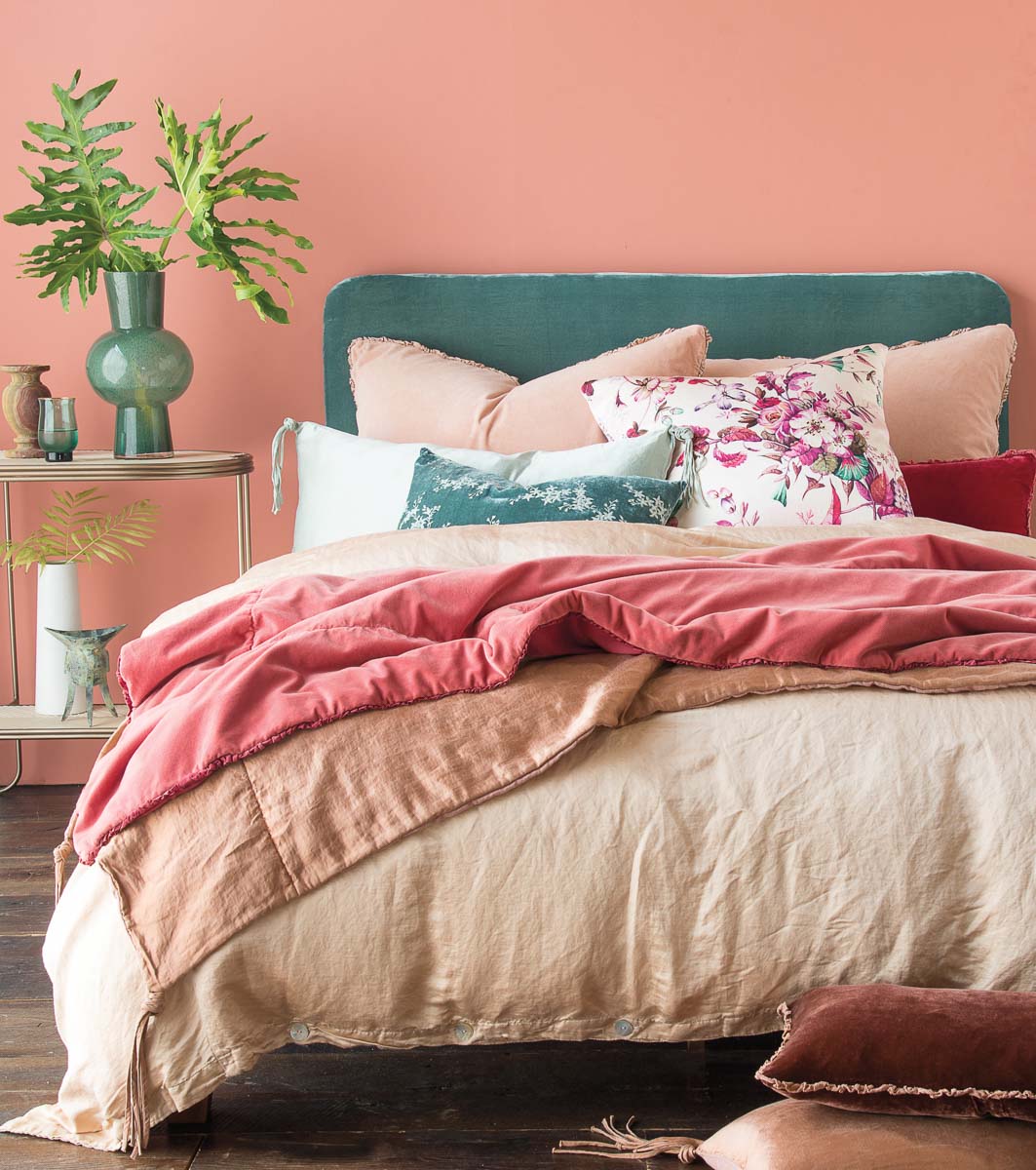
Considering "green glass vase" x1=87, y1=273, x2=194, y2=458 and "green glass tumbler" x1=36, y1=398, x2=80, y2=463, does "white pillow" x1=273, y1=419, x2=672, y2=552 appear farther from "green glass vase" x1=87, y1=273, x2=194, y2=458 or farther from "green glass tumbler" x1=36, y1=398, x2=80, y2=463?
"green glass tumbler" x1=36, y1=398, x2=80, y2=463

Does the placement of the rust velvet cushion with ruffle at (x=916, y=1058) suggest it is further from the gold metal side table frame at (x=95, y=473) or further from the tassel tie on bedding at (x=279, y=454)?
the tassel tie on bedding at (x=279, y=454)

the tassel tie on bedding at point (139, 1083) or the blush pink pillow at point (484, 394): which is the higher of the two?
the blush pink pillow at point (484, 394)

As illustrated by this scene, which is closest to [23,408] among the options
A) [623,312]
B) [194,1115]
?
[623,312]

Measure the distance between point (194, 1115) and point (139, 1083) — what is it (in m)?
0.14

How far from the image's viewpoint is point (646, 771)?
5.07 feet

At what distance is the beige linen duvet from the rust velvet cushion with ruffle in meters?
0.11

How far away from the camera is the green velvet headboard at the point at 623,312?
3404mm

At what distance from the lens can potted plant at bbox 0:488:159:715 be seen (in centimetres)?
311

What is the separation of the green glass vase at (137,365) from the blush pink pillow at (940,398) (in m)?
1.31

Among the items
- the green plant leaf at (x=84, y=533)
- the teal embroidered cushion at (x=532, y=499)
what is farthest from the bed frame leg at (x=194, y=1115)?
the green plant leaf at (x=84, y=533)

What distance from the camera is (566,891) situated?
4.95 ft

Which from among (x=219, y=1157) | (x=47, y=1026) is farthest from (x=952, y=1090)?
(x=47, y=1026)

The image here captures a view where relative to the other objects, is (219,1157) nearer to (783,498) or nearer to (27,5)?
(783,498)

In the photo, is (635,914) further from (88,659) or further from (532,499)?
(88,659)
